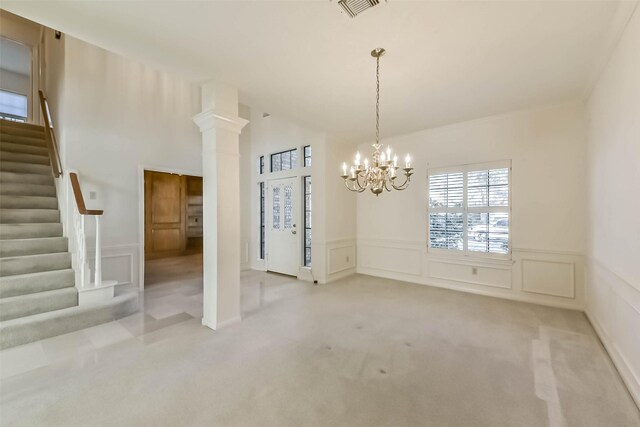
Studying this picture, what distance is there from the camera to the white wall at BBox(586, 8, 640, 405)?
6.12 feet

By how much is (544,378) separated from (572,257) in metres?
2.29

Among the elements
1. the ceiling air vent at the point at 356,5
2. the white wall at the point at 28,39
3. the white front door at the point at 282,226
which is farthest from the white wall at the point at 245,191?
the ceiling air vent at the point at 356,5

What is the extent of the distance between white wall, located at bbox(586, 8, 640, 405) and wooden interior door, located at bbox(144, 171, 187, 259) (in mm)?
8635

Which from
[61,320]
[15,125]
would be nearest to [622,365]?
[61,320]

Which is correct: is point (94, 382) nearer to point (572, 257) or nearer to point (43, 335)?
point (43, 335)

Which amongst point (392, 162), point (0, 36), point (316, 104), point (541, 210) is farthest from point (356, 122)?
point (0, 36)

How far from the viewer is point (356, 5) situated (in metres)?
1.80

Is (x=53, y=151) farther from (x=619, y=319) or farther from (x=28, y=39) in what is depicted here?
(x=619, y=319)

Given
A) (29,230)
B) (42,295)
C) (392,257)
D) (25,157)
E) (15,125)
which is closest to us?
(42,295)

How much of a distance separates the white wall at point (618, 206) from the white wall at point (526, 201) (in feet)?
1.51

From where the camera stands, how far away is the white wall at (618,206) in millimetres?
1866

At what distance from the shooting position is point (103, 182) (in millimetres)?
4008

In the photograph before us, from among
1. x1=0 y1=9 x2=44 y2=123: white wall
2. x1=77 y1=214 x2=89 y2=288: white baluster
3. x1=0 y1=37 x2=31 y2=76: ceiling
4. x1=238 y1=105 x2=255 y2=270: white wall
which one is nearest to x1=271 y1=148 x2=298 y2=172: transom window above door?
x1=238 y1=105 x2=255 y2=270: white wall

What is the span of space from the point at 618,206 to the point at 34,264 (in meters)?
6.04
